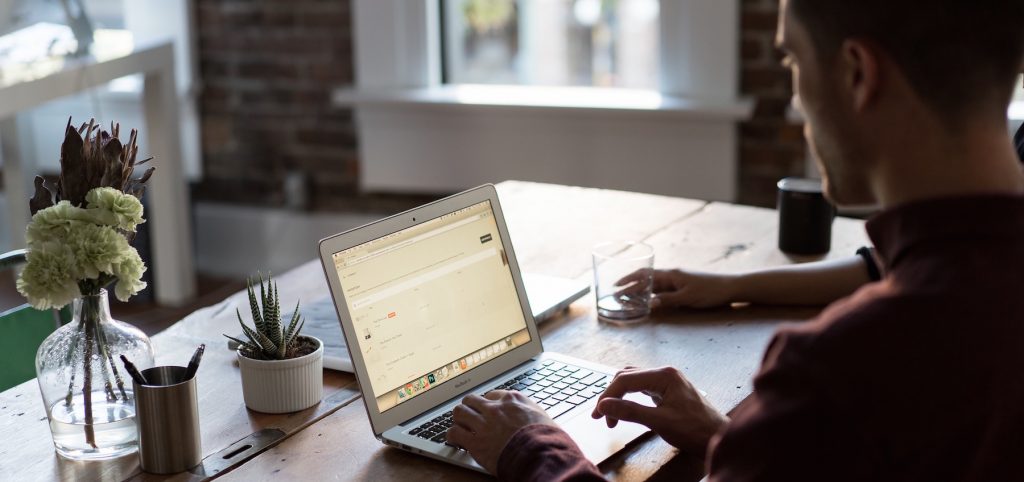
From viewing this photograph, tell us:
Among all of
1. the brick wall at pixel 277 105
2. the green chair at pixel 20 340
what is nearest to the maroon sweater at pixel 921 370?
the green chair at pixel 20 340

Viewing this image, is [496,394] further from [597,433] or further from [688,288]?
[688,288]

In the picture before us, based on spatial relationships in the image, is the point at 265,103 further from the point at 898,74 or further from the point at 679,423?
the point at 898,74

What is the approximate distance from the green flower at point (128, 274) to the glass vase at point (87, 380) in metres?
0.03

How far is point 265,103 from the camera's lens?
13.0 feet

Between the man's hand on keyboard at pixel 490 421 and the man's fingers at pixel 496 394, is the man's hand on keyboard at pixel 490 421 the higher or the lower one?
the lower one

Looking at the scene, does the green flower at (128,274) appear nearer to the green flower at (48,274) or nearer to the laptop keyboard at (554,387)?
the green flower at (48,274)

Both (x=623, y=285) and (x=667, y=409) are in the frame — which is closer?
(x=667, y=409)

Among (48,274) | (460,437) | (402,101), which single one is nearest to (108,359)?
(48,274)

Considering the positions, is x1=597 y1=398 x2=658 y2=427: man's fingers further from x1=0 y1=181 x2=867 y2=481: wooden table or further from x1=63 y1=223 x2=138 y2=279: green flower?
x1=63 y1=223 x2=138 y2=279: green flower

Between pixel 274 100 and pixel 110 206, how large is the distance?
2769mm

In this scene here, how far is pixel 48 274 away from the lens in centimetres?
123

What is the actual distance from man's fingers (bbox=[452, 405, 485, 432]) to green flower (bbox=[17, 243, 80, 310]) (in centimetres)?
44

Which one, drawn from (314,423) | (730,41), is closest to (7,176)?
(730,41)

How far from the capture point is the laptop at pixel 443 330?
133cm
